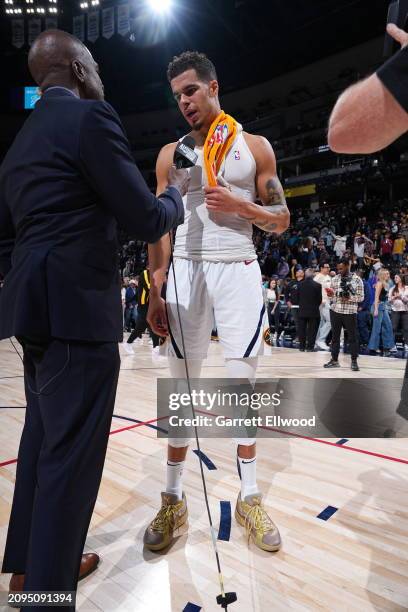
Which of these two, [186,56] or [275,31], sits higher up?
[275,31]

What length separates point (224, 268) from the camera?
6.07ft

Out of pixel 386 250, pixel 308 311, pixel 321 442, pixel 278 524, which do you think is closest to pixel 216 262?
pixel 278 524

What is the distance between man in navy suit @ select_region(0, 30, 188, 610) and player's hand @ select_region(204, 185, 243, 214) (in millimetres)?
546

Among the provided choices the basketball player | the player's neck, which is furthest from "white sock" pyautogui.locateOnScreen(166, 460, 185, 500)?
the player's neck

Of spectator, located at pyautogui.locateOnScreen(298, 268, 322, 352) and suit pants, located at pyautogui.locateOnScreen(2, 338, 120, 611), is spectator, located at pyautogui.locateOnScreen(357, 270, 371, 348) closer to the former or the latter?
spectator, located at pyautogui.locateOnScreen(298, 268, 322, 352)

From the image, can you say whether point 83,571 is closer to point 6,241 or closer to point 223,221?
point 6,241

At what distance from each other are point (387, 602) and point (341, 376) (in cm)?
436

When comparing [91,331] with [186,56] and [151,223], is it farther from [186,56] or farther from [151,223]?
[186,56]

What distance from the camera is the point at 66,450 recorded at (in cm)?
112

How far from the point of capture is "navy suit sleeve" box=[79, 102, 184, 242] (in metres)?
1.09

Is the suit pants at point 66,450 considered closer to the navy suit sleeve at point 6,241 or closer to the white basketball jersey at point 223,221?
the navy suit sleeve at point 6,241

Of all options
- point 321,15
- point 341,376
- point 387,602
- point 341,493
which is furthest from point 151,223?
point 321,15

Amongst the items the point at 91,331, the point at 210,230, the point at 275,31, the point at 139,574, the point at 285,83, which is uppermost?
the point at 275,31

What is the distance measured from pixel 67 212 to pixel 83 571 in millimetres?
1387
